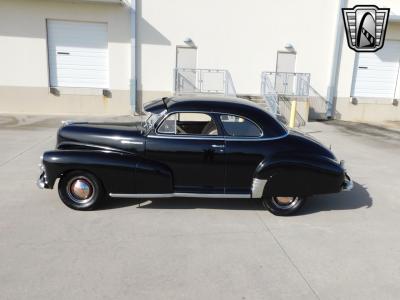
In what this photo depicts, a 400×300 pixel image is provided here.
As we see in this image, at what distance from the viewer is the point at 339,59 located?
1511 centimetres

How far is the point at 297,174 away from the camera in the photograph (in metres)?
4.76

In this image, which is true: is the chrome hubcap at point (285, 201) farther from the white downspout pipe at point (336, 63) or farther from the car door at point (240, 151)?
the white downspout pipe at point (336, 63)

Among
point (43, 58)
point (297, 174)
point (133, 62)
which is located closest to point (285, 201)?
point (297, 174)

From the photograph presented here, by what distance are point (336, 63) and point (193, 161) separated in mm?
12399

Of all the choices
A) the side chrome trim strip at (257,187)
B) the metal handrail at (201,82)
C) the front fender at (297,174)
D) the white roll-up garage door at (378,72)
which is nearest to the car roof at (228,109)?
the front fender at (297,174)

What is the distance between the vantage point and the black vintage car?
471cm

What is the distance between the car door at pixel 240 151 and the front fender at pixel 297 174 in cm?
14

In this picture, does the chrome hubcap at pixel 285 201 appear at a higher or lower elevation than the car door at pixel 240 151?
lower

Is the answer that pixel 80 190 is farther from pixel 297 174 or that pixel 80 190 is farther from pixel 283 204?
pixel 297 174

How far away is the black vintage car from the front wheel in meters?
0.03

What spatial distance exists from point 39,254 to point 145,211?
154cm

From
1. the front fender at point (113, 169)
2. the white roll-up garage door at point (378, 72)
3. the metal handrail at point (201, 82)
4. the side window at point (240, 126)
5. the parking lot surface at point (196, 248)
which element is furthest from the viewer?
the white roll-up garage door at point (378, 72)

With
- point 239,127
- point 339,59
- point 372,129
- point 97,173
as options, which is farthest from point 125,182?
point 339,59

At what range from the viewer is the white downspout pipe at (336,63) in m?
14.6
